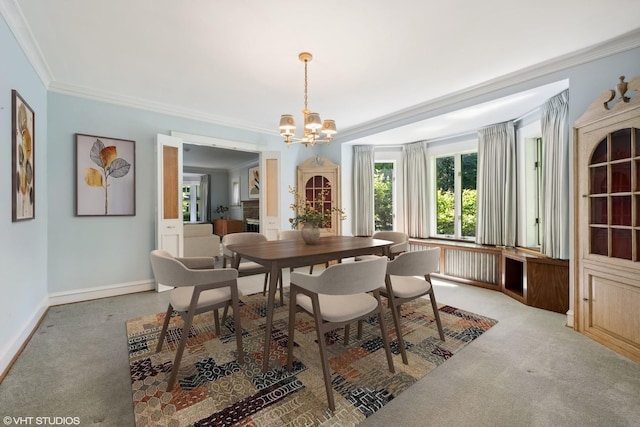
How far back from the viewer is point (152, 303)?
3.31m

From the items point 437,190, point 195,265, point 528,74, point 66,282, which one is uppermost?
point 528,74

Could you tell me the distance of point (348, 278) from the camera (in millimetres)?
1640

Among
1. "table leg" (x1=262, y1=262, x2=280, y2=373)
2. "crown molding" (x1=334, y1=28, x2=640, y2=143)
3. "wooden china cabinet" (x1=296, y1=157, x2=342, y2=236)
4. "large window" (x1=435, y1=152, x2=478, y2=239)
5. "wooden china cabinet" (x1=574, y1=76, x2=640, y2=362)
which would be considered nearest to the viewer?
"table leg" (x1=262, y1=262, x2=280, y2=373)

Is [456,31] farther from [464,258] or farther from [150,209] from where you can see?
[150,209]

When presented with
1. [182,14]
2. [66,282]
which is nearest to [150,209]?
[66,282]

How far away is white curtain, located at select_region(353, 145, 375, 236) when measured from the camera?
5.36 meters

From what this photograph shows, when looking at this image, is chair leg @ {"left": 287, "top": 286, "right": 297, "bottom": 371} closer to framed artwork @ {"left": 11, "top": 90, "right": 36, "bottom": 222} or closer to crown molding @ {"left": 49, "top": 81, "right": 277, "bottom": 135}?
framed artwork @ {"left": 11, "top": 90, "right": 36, "bottom": 222}

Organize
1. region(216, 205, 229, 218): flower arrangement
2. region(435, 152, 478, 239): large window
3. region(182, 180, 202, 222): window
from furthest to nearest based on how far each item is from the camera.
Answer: region(182, 180, 202, 222): window, region(216, 205, 229, 218): flower arrangement, region(435, 152, 478, 239): large window

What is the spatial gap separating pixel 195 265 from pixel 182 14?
6.49ft

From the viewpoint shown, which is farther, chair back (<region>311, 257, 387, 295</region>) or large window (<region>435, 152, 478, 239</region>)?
large window (<region>435, 152, 478, 239</region>)

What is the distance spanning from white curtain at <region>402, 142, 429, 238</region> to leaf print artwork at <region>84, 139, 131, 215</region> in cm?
450

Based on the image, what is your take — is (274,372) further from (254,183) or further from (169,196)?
(254,183)

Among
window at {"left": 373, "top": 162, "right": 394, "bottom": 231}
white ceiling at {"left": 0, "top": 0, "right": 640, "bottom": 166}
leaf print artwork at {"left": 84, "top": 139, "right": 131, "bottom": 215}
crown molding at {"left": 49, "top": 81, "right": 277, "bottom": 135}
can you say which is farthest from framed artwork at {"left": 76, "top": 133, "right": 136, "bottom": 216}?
window at {"left": 373, "top": 162, "right": 394, "bottom": 231}

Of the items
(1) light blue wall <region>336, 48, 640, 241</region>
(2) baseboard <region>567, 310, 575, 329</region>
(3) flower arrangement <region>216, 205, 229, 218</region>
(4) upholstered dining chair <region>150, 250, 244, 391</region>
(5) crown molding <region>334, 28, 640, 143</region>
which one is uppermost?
(5) crown molding <region>334, 28, 640, 143</region>
